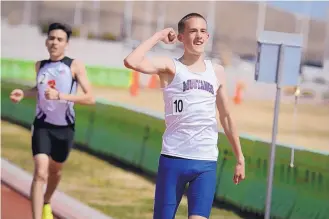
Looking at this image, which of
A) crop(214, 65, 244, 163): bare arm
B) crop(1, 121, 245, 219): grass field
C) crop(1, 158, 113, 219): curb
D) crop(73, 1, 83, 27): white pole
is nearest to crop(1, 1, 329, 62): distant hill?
crop(73, 1, 83, 27): white pole

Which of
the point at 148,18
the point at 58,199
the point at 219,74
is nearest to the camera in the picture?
the point at 219,74

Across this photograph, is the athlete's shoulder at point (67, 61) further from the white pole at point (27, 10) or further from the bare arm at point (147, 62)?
the white pole at point (27, 10)

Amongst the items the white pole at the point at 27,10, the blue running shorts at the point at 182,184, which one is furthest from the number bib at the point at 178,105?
the white pole at the point at 27,10

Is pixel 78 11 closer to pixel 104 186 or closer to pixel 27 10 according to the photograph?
pixel 27 10

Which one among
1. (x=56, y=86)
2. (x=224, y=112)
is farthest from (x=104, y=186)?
(x=224, y=112)

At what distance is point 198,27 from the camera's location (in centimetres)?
541

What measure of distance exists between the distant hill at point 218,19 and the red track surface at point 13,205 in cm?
9211

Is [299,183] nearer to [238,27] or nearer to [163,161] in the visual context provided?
[163,161]

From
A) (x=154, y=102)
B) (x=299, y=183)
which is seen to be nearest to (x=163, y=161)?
(x=299, y=183)

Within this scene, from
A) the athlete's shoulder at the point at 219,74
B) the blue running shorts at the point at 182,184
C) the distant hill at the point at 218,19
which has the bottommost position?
the distant hill at the point at 218,19

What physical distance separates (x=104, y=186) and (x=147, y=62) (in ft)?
20.6

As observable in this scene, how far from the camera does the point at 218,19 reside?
12688cm

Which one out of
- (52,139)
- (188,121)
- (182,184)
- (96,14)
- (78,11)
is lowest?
(96,14)

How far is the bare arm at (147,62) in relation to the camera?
533 centimetres
